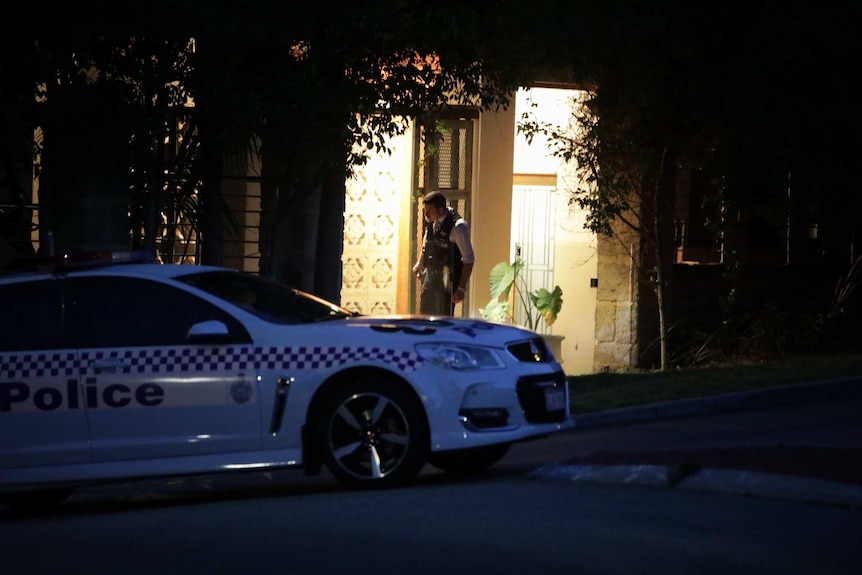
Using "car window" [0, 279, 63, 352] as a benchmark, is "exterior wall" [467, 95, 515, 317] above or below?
above

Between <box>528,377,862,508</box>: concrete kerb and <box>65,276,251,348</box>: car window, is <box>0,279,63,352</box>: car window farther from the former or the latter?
<box>528,377,862,508</box>: concrete kerb

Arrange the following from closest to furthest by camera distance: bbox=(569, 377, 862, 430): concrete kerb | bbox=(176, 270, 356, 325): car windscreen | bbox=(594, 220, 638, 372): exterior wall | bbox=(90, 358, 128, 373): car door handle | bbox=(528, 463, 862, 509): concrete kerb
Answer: bbox=(528, 463, 862, 509): concrete kerb
bbox=(90, 358, 128, 373): car door handle
bbox=(176, 270, 356, 325): car windscreen
bbox=(569, 377, 862, 430): concrete kerb
bbox=(594, 220, 638, 372): exterior wall

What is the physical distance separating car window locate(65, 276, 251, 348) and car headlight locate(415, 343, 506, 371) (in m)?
1.05

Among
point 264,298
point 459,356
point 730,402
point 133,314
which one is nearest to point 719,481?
point 459,356

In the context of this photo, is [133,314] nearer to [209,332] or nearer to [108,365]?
[108,365]

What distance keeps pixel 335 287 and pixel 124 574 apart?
1025 cm

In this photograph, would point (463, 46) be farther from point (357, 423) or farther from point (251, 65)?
point (357, 423)

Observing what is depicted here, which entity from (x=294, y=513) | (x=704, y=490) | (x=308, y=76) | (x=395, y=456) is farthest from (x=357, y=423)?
(x=308, y=76)

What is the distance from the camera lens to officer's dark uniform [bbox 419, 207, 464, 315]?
15500 mm

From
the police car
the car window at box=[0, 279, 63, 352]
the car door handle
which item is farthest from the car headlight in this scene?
the car window at box=[0, 279, 63, 352]

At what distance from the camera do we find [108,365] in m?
9.12

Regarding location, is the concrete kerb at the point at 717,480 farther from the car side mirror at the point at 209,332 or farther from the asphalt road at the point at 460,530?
the car side mirror at the point at 209,332

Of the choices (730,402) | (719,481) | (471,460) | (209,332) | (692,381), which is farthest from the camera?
(692,381)

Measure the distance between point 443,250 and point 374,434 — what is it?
Result: 22.1 ft
